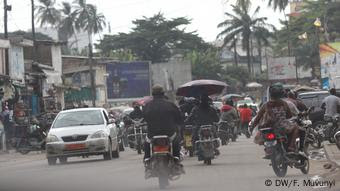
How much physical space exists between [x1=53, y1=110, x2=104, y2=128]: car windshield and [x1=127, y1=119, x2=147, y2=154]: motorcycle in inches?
126

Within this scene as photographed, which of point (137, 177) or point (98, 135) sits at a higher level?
point (98, 135)

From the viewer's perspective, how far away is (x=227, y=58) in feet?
467

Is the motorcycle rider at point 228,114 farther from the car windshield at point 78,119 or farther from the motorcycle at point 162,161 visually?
the motorcycle at point 162,161

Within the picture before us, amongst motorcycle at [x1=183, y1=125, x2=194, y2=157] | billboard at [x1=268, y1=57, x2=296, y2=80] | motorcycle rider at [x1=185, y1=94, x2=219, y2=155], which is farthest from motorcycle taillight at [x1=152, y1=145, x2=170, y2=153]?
billboard at [x1=268, y1=57, x2=296, y2=80]

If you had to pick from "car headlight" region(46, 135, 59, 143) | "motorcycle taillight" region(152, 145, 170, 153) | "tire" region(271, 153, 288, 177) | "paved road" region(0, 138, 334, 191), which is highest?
"motorcycle taillight" region(152, 145, 170, 153)

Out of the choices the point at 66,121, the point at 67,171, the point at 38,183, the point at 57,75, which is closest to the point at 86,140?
the point at 66,121

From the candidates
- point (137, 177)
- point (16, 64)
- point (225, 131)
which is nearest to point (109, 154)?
point (137, 177)

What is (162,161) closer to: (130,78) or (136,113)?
(136,113)

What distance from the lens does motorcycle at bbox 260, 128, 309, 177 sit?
15.3 metres

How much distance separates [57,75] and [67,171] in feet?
120

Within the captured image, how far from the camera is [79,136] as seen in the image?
24.2 m

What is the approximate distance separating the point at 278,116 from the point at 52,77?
135ft

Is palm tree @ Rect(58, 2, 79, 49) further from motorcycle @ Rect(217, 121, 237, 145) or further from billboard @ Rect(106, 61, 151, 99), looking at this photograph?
motorcycle @ Rect(217, 121, 237, 145)

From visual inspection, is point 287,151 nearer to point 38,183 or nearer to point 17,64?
point 38,183
